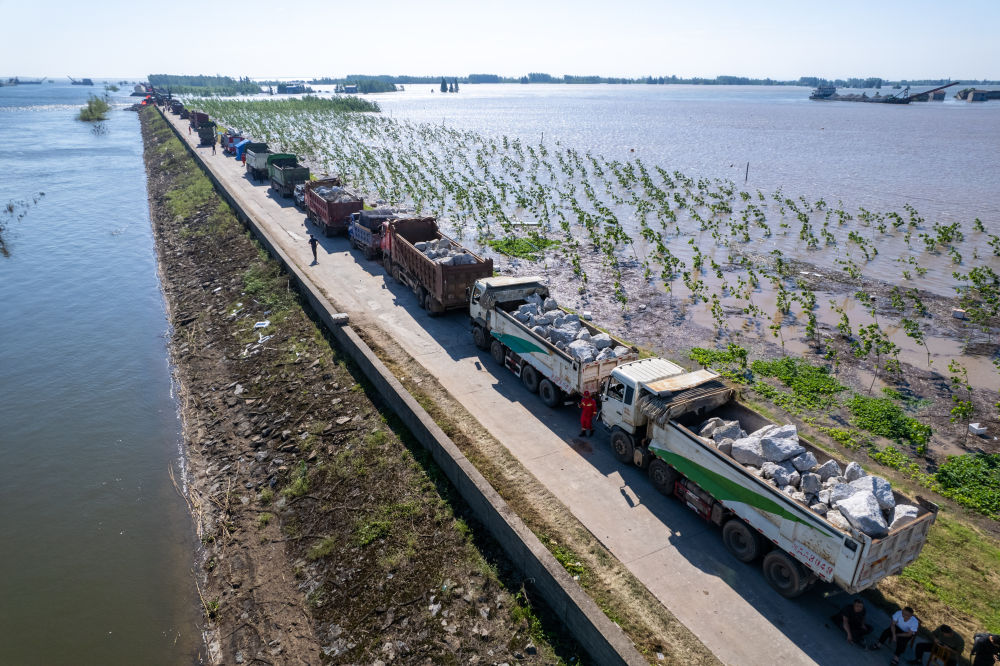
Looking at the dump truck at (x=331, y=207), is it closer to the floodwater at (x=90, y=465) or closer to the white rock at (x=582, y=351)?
the floodwater at (x=90, y=465)

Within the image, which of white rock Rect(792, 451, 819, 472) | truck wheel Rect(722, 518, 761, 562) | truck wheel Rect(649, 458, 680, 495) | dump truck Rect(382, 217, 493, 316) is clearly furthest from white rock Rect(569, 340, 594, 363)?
dump truck Rect(382, 217, 493, 316)

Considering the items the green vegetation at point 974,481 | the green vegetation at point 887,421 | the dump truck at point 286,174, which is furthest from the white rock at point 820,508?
the dump truck at point 286,174

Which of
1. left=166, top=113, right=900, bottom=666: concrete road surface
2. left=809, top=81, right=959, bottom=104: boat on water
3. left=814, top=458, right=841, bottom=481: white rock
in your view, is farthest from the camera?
left=809, top=81, right=959, bottom=104: boat on water

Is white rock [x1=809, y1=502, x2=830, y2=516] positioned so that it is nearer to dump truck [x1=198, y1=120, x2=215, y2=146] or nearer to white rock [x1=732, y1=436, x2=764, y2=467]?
white rock [x1=732, y1=436, x2=764, y2=467]

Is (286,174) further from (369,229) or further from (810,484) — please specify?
(810,484)

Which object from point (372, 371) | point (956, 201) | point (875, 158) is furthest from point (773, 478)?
point (875, 158)

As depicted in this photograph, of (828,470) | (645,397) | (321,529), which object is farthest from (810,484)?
(321,529)

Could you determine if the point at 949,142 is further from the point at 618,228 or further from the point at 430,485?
the point at 430,485
